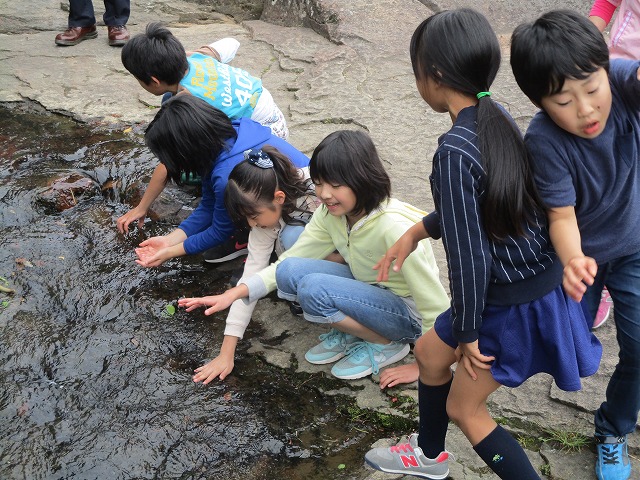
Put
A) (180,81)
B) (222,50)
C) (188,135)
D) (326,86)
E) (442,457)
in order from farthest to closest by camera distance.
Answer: (326,86), (222,50), (180,81), (188,135), (442,457)

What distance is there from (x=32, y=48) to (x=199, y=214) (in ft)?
9.91

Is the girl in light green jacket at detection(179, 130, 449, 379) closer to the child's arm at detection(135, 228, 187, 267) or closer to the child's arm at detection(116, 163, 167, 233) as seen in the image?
the child's arm at detection(135, 228, 187, 267)

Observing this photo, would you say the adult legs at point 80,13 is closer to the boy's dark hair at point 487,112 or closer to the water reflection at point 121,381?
the water reflection at point 121,381

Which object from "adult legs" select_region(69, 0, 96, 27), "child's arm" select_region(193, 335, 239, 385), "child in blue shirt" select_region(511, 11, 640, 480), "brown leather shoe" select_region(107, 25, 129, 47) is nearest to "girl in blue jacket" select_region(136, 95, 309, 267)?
Answer: "child's arm" select_region(193, 335, 239, 385)

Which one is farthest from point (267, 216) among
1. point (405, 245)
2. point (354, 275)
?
point (405, 245)

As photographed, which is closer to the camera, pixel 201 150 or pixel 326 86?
pixel 201 150

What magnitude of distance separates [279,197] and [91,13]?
3602mm

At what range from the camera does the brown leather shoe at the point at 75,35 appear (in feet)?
18.1

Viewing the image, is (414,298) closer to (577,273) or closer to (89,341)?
(577,273)

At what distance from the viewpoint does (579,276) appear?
1618mm

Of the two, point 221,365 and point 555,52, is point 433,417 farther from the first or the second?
point 555,52

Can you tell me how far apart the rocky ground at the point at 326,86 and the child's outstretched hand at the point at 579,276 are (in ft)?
2.74

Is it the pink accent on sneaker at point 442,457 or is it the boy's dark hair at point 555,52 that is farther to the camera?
the pink accent on sneaker at point 442,457

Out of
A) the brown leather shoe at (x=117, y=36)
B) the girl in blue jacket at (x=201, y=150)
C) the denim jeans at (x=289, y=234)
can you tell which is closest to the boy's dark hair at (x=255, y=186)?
the denim jeans at (x=289, y=234)
